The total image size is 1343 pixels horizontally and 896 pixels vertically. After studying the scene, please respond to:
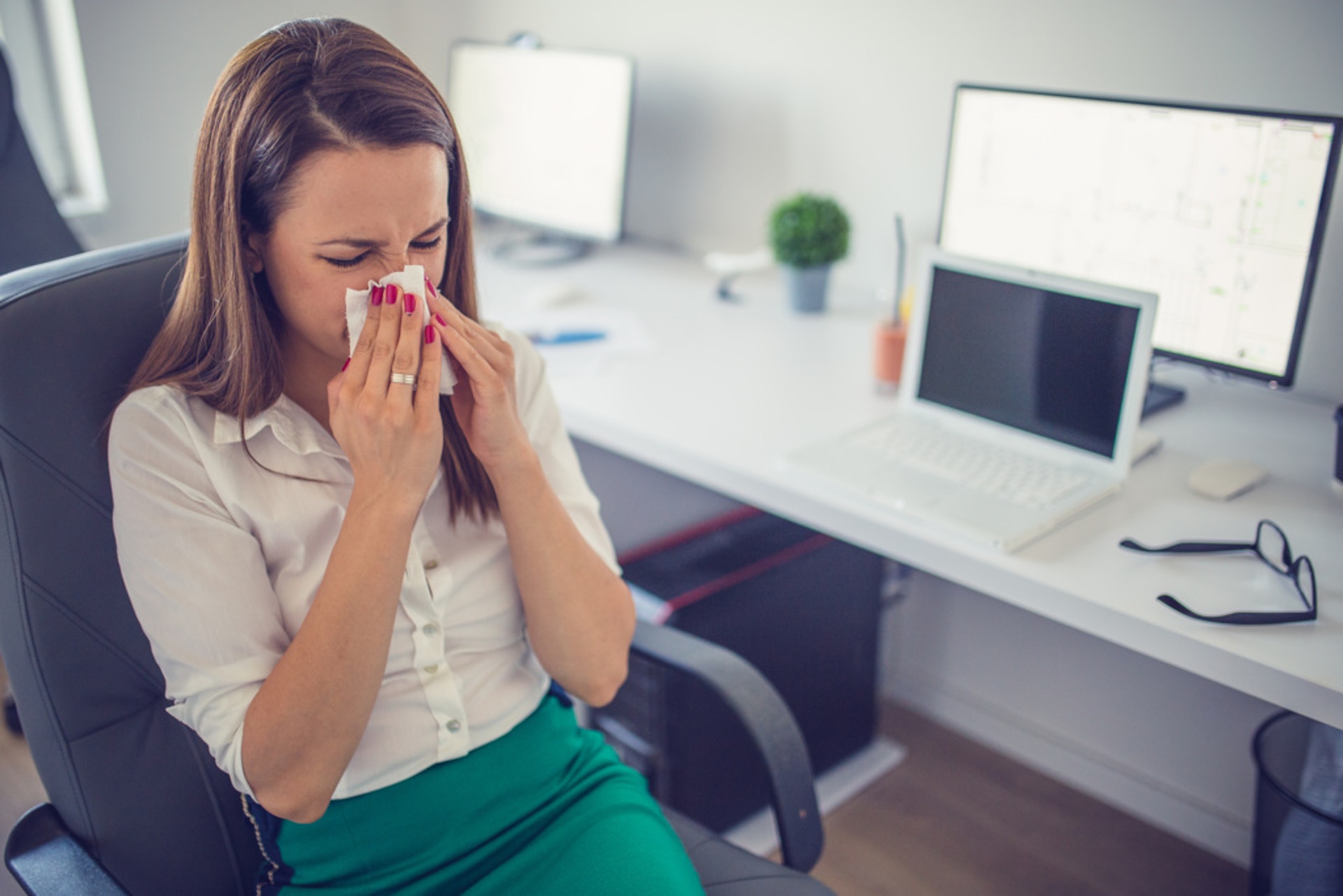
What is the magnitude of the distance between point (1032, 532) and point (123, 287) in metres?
0.91

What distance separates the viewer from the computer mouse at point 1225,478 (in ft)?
3.99

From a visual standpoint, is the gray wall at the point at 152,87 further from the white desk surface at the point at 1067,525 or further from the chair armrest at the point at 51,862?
the chair armrest at the point at 51,862

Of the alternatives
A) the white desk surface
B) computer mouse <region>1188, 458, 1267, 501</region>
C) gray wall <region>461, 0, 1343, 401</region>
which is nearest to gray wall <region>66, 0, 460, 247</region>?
gray wall <region>461, 0, 1343, 401</region>

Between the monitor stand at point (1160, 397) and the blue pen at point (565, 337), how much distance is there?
2.68 ft

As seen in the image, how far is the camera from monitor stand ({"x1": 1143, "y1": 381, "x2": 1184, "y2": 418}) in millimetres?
1451

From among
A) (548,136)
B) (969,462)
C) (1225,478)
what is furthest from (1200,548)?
(548,136)

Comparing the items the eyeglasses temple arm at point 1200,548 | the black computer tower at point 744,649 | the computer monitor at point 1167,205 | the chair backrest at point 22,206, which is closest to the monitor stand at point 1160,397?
the computer monitor at point 1167,205

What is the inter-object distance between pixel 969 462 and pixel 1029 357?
5.8 inches

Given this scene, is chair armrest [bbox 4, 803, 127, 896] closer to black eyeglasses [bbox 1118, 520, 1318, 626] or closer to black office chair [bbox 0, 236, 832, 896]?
black office chair [bbox 0, 236, 832, 896]

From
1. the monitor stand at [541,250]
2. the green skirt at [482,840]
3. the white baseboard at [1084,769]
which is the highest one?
the monitor stand at [541,250]

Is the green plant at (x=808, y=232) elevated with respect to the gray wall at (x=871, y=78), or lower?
lower

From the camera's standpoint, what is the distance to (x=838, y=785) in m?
1.82

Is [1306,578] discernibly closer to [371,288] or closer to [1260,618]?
[1260,618]

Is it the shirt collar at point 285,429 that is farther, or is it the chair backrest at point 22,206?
the chair backrest at point 22,206
